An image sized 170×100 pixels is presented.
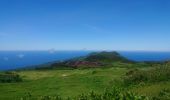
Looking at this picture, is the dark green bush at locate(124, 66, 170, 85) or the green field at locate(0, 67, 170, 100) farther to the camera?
the dark green bush at locate(124, 66, 170, 85)

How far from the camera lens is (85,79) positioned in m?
42.7

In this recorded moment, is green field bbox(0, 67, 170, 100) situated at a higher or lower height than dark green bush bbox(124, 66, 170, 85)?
lower

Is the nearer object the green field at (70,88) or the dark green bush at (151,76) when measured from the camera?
the green field at (70,88)

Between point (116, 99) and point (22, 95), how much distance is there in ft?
43.3

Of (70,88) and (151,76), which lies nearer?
(70,88)

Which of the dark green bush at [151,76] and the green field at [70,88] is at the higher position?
the dark green bush at [151,76]

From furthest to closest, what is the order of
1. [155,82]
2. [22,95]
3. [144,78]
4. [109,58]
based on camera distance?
[109,58] < [144,78] < [155,82] < [22,95]

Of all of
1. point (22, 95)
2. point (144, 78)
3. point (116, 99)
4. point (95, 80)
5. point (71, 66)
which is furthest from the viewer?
point (71, 66)

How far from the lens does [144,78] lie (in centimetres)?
3725

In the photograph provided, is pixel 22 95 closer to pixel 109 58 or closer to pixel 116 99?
pixel 116 99

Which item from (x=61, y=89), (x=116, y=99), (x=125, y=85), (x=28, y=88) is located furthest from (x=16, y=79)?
(x=116, y=99)

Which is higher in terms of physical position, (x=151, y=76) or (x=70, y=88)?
(x=151, y=76)

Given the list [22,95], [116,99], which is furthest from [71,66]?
[116,99]

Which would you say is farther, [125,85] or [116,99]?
[125,85]
